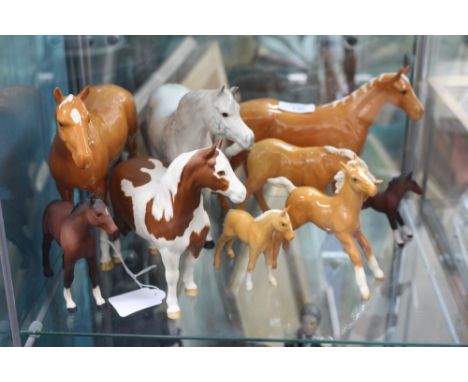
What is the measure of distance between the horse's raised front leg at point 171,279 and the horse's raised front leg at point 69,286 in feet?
0.70

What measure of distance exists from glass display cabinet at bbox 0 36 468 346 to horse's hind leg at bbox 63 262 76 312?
23 millimetres

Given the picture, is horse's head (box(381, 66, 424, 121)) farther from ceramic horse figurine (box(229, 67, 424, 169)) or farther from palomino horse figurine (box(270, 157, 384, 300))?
palomino horse figurine (box(270, 157, 384, 300))

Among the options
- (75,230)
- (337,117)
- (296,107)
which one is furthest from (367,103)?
(75,230)

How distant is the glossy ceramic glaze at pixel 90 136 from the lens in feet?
4.85

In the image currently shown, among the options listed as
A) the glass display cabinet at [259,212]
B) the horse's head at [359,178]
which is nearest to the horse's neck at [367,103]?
the glass display cabinet at [259,212]

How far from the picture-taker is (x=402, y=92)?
1845mm

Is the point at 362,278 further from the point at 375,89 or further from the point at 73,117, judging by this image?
the point at 73,117

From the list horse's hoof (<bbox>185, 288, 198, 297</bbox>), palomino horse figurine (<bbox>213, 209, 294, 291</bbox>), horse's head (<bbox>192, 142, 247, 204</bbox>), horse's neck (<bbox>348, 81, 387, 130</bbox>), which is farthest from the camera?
horse's neck (<bbox>348, 81, 387, 130</bbox>)

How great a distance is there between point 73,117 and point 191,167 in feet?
0.91

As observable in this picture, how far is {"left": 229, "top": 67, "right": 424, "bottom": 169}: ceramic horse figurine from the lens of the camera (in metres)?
1.85

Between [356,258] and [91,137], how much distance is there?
0.68m

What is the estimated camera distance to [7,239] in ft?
5.01

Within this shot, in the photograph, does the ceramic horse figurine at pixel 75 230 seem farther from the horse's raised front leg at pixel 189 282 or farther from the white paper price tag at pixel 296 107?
the white paper price tag at pixel 296 107

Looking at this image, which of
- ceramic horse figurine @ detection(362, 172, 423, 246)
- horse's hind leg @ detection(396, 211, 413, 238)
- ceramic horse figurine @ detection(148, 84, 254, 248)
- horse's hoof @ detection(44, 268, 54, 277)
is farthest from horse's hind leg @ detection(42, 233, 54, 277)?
horse's hind leg @ detection(396, 211, 413, 238)
